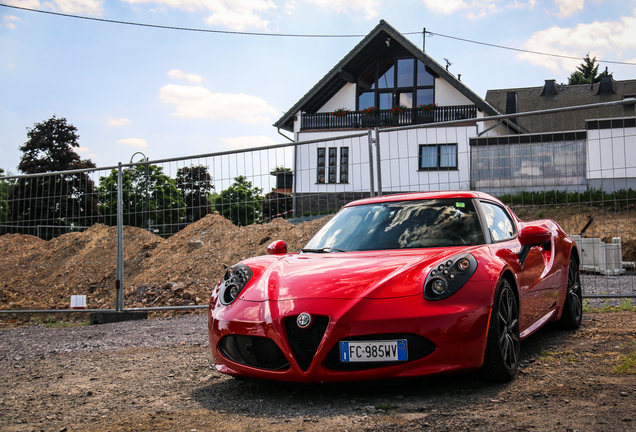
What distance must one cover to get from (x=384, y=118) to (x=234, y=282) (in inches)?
1077

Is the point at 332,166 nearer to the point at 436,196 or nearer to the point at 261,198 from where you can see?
the point at 261,198

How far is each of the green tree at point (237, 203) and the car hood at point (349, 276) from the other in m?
4.18

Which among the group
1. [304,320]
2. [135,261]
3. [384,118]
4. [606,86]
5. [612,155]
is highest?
[606,86]

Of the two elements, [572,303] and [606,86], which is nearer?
[572,303]

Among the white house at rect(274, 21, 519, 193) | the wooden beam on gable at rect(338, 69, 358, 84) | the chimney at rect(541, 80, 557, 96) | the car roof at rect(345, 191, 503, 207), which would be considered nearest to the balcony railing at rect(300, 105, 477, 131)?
the white house at rect(274, 21, 519, 193)

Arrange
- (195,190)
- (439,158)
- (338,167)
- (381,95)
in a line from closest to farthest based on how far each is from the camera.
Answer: (439,158), (338,167), (195,190), (381,95)

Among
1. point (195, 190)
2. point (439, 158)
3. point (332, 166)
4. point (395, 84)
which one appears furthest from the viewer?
point (395, 84)

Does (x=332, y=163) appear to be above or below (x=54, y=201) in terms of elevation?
above

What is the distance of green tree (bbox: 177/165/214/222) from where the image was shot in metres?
8.20

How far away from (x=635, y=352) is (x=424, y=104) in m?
27.4

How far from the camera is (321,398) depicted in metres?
3.28

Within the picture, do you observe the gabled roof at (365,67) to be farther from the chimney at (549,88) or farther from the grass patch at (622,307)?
the grass patch at (622,307)

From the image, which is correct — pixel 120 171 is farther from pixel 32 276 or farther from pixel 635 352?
pixel 635 352

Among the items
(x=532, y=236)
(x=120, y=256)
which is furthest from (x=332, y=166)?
(x=532, y=236)
